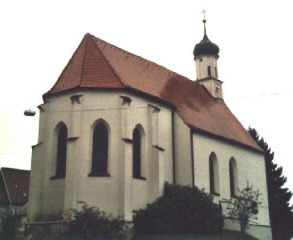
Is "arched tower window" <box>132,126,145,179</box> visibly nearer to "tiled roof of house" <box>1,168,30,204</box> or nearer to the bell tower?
the bell tower

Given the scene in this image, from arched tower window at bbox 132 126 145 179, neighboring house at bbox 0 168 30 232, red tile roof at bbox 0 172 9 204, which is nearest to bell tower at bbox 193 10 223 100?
arched tower window at bbox 132 126 145 179

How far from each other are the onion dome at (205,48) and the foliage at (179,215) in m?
15.3

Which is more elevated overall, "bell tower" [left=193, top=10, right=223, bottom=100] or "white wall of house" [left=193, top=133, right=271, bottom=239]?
"bell tower" [left=193, top=10, right=223, bottom=100]

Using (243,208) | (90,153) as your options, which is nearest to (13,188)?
(90,153)

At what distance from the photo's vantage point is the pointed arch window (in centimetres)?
2191

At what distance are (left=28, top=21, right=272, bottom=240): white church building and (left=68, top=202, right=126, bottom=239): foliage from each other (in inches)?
38.0

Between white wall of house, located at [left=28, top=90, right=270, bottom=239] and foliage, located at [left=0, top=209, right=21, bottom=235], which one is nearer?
white wall of house, located at [left=28, top=90, right=270, bottom=239]

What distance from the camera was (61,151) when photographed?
73.5ft

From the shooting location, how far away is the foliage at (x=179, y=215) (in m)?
21.0

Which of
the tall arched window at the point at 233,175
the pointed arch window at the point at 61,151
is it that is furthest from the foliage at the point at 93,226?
the tall arched window at the point at 233,175

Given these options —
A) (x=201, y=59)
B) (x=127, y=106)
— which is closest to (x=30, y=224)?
(x=127, y=106)

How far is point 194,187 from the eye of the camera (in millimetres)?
22922

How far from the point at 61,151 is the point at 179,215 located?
6451 millimetres

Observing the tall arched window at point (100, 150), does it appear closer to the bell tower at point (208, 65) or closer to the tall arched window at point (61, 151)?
the tall arched window at point (61, 151)
